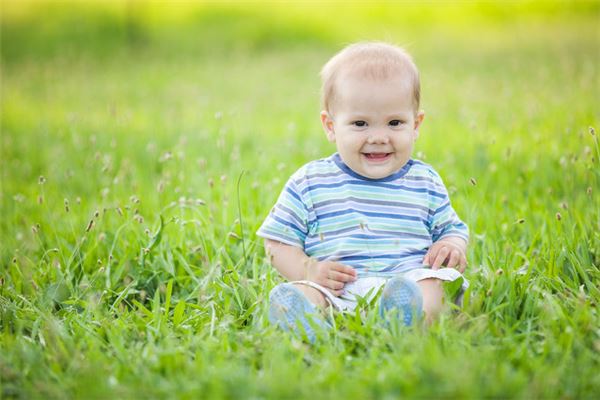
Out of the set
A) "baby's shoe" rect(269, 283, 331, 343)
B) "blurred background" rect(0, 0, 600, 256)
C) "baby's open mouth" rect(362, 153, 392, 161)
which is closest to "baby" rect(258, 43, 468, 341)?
"baby's open mouth" rect(362, 153, 392, 161)

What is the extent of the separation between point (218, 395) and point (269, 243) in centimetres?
97

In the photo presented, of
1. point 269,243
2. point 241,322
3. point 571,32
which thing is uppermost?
point 571,32

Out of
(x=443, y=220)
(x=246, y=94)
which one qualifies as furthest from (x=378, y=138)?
(x=246, y=94)

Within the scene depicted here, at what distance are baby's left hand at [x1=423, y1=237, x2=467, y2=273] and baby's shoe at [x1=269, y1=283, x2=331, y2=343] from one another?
0.53m

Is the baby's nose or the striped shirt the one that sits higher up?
the baby's nose

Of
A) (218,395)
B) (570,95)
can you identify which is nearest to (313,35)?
(570,95)

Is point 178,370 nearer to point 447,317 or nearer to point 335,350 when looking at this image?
point 335,350

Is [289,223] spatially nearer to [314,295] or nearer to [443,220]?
[314,295]

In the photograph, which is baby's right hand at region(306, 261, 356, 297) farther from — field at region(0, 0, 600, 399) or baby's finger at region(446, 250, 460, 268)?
baby's finger at region(446, 250, 460, 268)

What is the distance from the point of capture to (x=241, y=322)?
272 centimetres

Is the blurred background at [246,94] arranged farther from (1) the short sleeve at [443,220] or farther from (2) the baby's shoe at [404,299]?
(2) the baby's shoe at [404,299]

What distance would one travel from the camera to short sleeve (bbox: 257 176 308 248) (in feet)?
9.32

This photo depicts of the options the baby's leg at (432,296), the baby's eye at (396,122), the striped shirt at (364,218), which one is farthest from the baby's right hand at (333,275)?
the baby's eye at (396,122)

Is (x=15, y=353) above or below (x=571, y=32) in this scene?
below
